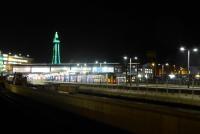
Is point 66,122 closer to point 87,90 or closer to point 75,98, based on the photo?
point 75,98

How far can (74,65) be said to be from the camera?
18612 cm

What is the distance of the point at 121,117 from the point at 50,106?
719 inches

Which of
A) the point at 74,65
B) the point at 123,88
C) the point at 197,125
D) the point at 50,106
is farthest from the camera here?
the point at 74,65

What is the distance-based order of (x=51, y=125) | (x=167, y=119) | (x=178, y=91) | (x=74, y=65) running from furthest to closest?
(x=74, y=65), (x=178, y=91), (x=51, y=125), (x=167, y=119)

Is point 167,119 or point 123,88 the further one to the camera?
point 123,88

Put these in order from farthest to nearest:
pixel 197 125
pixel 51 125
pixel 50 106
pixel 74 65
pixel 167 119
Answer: pixel 74 65
pixel 50 106
pixel 51 125
pixel 167 119
pixel 197 125

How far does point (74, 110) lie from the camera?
30.3 meters

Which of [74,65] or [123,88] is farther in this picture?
[74,65]

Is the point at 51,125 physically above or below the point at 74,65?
below

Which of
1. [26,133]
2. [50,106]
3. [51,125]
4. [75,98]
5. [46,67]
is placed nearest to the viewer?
[26,133]

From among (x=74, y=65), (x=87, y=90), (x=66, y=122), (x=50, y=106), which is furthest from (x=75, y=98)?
(x=74, y=65)

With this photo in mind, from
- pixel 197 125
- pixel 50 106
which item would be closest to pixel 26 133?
pixel 197 125

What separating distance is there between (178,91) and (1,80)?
76.7 meters

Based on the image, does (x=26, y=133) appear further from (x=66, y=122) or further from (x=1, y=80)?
(x=1, y=80)
